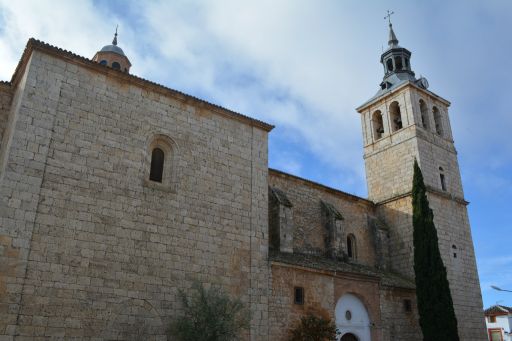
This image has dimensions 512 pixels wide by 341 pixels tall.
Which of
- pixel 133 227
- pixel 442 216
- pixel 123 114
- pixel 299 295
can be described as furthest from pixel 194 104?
pixel 442 216

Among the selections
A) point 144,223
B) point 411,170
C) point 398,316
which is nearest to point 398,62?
point 411,170

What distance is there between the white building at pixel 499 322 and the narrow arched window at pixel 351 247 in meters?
22.7

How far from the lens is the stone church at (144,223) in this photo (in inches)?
365

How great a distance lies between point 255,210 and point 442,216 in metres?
10.1

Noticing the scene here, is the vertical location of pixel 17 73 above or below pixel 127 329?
above

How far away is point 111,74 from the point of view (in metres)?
11.6

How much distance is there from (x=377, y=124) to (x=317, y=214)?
7673 mm

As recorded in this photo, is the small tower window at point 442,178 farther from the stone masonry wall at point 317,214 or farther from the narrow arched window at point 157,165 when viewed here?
the narrow arched window at point 157,165

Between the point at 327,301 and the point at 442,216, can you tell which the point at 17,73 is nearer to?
the point at 327,301

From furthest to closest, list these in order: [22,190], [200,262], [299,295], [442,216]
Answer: [442,216]
[299,295]
[200,262]
[22,190]

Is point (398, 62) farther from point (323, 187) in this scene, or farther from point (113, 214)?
point (113, 214)

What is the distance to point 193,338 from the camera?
32.3 feet

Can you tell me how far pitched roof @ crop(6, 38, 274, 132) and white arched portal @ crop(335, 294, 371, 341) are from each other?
6.31 m

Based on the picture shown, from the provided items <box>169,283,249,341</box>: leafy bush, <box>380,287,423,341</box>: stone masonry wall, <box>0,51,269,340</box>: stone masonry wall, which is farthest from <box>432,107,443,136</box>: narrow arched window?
<box>169,283,249,341</box>: leafy bush
